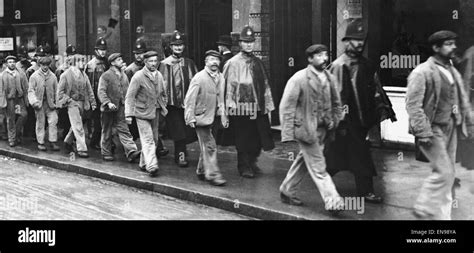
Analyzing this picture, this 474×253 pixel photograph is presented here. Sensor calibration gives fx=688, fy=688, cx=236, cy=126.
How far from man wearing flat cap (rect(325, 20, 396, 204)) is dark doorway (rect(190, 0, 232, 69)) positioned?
836 centimetres

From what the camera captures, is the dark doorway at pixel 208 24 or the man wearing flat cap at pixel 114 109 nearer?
the man wearing flat cap at pixel 114 109

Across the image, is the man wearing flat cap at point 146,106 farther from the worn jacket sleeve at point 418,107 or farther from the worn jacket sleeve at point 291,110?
the worn jacket sleeve at point 418,107

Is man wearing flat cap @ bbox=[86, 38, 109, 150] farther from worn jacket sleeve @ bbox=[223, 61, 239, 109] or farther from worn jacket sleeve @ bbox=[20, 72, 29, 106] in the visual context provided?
worn jacket sleeve @ bbox=[223, 61, 239, 109]

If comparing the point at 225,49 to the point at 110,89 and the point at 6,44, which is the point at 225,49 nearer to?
the point at 110,89

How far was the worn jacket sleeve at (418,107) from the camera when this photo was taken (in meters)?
7.25

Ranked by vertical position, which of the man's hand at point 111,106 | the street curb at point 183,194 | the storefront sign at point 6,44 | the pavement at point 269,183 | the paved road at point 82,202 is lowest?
the paved road at point 82,202

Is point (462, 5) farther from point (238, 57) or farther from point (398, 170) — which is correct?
point (238, 57)

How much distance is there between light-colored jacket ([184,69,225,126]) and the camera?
32.5 ft

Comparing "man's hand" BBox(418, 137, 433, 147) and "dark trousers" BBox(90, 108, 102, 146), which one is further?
"dark trousers" BBox(90, 108, 102, 146)

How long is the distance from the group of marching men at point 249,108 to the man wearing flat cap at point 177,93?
17 mm

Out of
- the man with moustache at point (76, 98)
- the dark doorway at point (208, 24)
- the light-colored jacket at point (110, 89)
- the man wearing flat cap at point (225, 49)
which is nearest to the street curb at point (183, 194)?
the man with moustache at point (76, 98)

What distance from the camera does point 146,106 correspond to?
10953 millimetres

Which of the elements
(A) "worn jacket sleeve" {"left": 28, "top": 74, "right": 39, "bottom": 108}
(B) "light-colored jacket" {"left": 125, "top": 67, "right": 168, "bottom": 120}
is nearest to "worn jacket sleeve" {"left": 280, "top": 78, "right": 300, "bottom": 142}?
(B) "light-colored jacket" {"left": 125, "top": 67, "right": 168, "bottom": 120}

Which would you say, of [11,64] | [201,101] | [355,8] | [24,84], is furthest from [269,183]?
[11,64]
